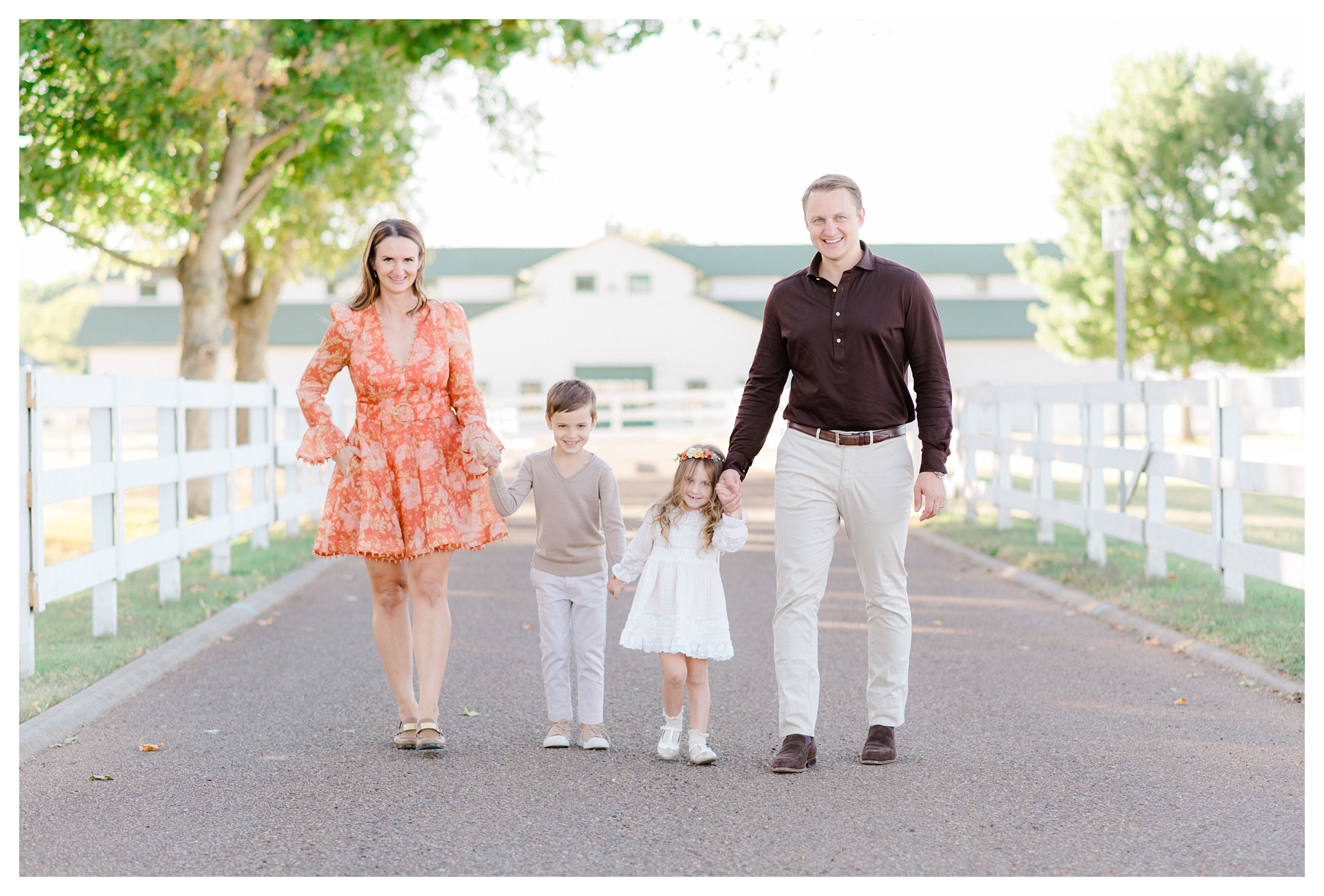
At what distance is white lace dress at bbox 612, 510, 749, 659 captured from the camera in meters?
4.70

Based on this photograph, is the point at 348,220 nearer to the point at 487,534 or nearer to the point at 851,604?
the point at 851,604

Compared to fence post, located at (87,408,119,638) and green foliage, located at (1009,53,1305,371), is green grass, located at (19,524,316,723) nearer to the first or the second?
fence post, located at (87,408,119,638)

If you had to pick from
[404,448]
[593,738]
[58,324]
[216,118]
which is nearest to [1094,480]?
[593,738]

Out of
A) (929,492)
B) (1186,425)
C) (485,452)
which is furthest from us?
(1186,425)

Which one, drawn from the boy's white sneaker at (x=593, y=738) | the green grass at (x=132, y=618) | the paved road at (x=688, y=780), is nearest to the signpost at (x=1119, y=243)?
the paved road at (x=688, y=780)

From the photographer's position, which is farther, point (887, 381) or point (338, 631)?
point (338, 631)

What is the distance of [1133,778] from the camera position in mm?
4383

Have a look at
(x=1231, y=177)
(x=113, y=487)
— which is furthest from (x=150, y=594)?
(x=1231, y=177)

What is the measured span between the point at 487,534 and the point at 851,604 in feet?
13.4

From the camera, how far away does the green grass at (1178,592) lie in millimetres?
6461

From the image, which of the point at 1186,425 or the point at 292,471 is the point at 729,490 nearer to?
the point at 292,471

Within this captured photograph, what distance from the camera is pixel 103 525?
701 centimetres

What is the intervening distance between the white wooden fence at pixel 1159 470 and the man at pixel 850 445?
2620 mm

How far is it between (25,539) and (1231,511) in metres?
6.34
